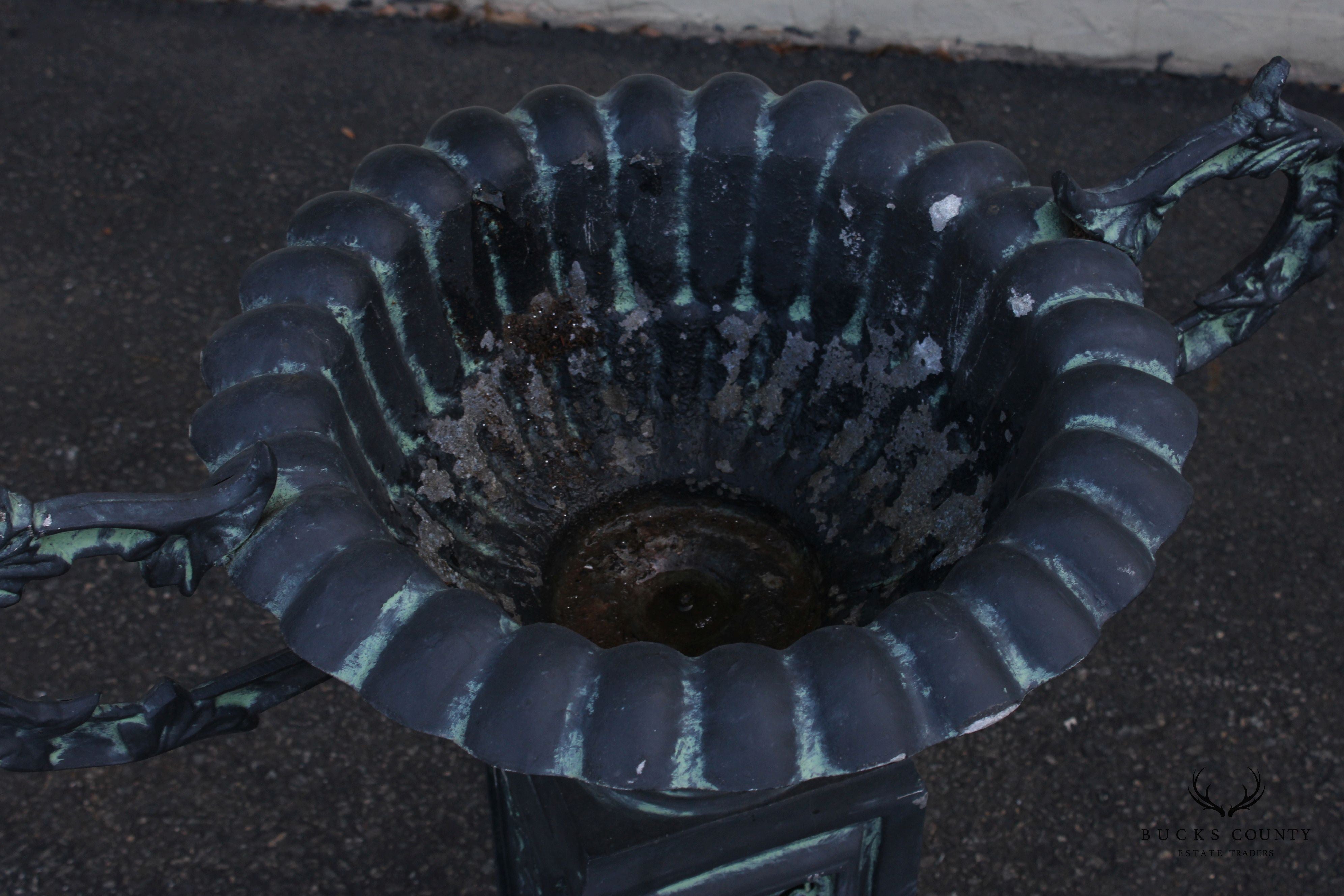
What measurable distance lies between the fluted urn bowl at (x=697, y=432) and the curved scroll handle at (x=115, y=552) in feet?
0.16

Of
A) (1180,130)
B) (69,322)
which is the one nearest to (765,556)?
(69,322)

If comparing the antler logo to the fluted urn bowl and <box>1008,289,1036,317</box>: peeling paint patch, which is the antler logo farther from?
<box>1008,289,1036,317</box>: peeling paint patch

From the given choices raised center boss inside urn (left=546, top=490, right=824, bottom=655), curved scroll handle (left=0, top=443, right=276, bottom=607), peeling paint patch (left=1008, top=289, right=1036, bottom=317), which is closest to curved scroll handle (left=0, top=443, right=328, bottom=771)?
curved scroll handle (left=0, top=443, right=276, bottom=607)

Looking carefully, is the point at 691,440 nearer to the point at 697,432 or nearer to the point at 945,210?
the point at 697,432

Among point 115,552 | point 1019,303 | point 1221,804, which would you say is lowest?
point 1221,804

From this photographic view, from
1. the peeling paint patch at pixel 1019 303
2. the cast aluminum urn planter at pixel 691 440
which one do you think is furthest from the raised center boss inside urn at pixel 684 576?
the peeling paint patch at pixel 1019 303

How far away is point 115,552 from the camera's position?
3.97ft

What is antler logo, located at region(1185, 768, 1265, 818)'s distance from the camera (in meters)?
2.58

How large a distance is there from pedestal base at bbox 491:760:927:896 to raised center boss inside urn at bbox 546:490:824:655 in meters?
0.23

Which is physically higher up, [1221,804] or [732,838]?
[732,838]

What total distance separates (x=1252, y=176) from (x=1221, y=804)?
1.56 metres

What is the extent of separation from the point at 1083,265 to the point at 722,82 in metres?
0.57

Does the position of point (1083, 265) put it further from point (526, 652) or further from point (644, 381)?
point (526, 652)

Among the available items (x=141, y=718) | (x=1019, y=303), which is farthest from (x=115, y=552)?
(x=1019, y=303)
